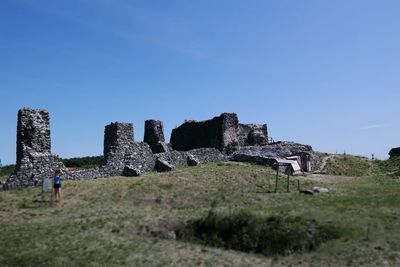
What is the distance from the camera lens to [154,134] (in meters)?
44.6

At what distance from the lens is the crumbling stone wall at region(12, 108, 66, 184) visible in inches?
1153

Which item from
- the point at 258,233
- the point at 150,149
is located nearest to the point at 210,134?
→ the point at 150,149

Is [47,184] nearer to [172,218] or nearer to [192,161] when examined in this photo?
[172,218]

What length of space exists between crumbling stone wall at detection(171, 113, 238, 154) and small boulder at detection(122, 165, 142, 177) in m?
14.4

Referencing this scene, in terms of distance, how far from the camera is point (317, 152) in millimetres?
49344

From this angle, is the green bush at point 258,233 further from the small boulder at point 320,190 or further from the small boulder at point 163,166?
the small boulder at point 163,166

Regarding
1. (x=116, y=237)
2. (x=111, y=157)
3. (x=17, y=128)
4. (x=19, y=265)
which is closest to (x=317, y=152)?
(x=111, y=157)

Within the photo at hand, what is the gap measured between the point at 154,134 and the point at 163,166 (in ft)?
28.7

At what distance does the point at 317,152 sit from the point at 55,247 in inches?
1435

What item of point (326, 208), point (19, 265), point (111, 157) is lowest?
point (19, 265)

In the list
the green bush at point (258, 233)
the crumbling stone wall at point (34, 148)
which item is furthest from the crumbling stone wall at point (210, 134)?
the green bush at point (258, 233)

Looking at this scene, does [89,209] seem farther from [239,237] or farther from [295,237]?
[295,237]

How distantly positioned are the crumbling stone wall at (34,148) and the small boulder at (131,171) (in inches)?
194

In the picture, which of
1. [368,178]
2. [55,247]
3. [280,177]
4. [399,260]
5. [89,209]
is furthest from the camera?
[368,178]
